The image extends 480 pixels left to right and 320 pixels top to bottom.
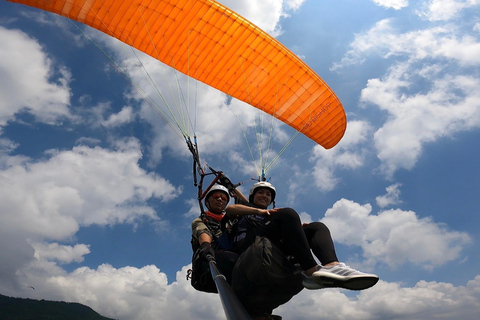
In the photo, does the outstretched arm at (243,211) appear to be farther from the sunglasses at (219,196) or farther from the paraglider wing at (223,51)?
the paraglider wing at (223,51)

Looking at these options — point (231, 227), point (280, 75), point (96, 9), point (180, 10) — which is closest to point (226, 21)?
point (180, 10)

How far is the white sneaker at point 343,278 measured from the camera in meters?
2.61

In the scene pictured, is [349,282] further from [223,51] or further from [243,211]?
[223,51]

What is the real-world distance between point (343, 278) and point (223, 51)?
843 centimetres

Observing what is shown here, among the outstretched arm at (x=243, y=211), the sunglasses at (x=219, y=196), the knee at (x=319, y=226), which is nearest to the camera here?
the outstretched arm at (x=243, y=211)

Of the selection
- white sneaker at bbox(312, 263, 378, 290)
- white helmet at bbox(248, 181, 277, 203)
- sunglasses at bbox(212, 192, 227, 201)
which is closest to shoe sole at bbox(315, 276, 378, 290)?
white sneaker at bbox(312, 263, 378, 290)

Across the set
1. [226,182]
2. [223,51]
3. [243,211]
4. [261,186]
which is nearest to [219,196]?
[226,182]

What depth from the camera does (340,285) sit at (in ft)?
8.71

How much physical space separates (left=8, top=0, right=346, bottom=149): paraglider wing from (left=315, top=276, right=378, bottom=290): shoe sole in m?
8.11

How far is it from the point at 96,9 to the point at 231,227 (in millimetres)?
8198

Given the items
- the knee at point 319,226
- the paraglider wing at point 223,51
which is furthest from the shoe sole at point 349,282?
the paraglider wing at point 223,51

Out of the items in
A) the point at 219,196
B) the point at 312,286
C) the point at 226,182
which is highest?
the point at 226,182

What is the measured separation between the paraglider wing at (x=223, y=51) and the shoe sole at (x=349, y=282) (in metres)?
8.11

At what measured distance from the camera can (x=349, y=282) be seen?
2635 millimetres
